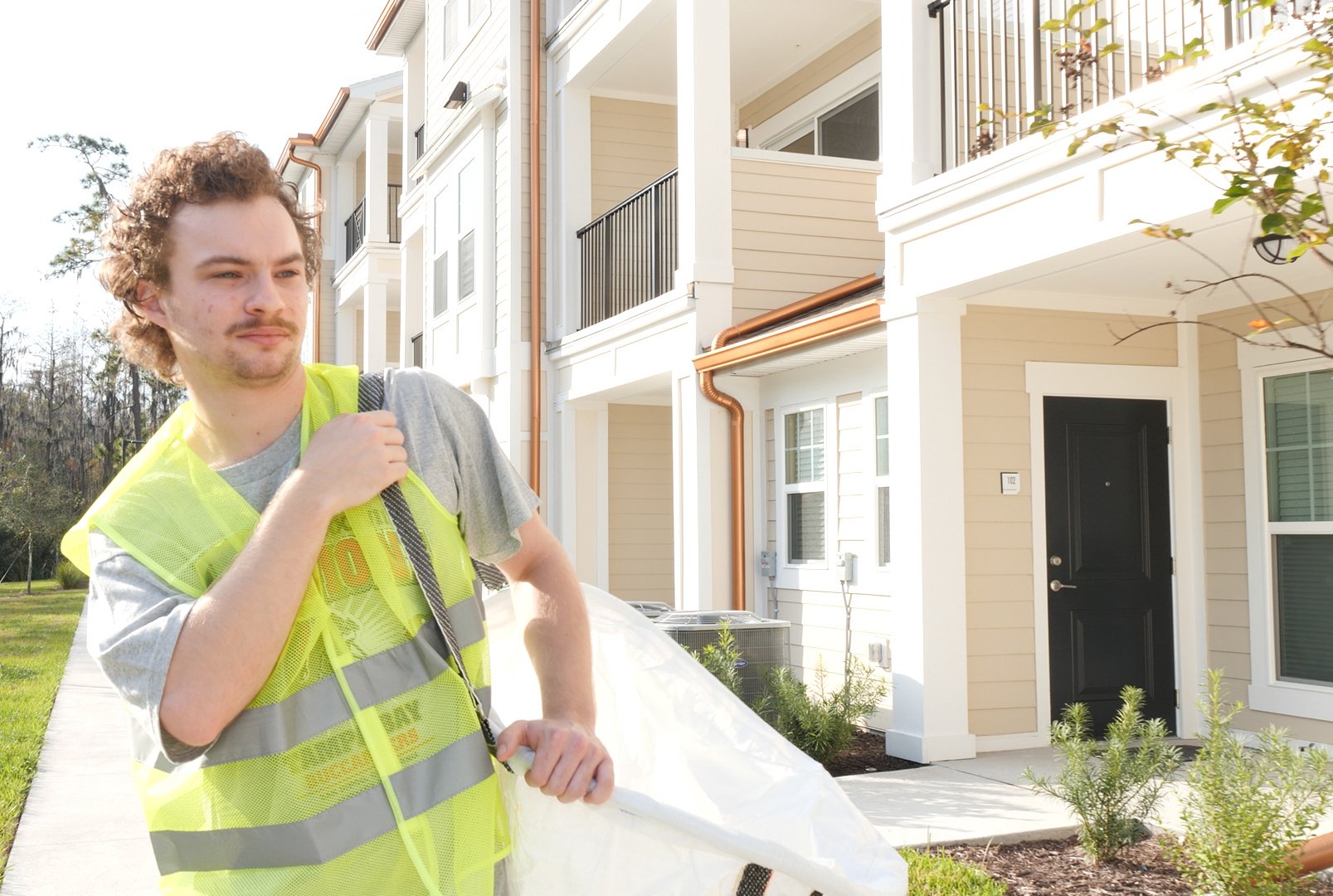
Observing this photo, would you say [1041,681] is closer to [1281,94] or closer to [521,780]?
[1281,94]

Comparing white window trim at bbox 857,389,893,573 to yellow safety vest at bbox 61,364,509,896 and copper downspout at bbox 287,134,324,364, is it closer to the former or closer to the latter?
yellow safety vest at bbox 61,364,509,896

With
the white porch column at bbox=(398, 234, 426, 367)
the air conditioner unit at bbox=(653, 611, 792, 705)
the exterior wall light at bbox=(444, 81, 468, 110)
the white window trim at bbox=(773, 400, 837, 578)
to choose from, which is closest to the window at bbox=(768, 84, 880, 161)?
the white window trim at bbox=(773, 400, 837, 578)

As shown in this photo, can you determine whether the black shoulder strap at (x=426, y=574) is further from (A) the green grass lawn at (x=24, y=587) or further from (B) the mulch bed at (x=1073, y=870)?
(A) the green grass lawn at (x=24, y=587)

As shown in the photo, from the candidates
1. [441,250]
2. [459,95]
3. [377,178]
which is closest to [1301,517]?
[459,95]

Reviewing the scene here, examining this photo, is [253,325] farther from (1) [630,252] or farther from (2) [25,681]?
(2) [25,681]

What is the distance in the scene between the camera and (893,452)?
755 cm

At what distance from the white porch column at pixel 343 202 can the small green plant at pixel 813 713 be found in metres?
17.7

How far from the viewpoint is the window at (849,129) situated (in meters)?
11.6

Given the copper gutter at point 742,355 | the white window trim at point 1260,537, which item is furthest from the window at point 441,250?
the white window trim at point 1260,537

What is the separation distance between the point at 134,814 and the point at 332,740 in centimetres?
597

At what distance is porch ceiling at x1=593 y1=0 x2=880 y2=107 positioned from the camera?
10.9 m

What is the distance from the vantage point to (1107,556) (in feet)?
26.8

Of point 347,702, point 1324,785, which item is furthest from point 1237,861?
A: point 347,702

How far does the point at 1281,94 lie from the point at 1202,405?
3728 millimetres
